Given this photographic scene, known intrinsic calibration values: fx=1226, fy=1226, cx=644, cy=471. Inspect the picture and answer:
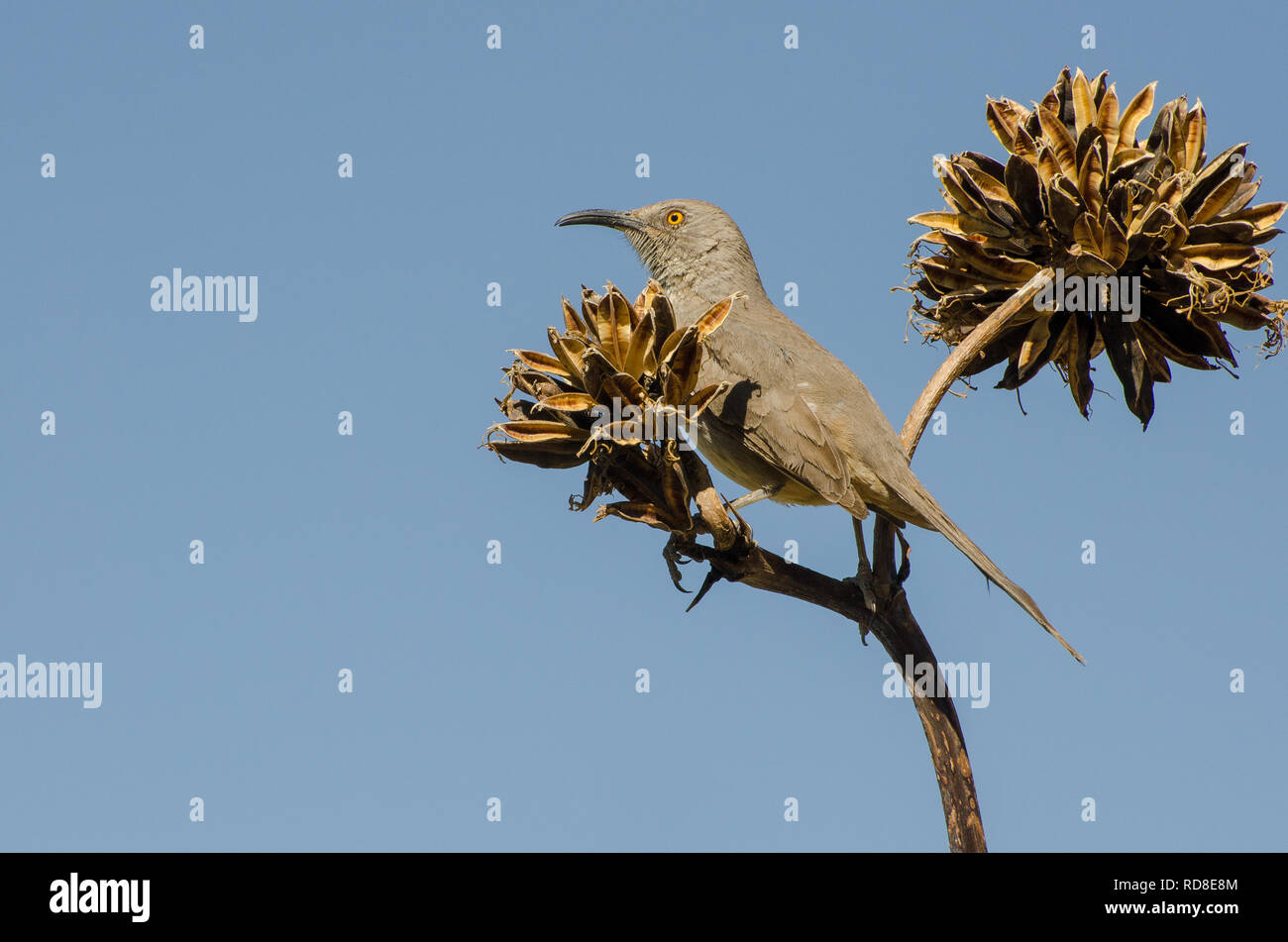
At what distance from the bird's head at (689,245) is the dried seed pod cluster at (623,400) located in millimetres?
2989

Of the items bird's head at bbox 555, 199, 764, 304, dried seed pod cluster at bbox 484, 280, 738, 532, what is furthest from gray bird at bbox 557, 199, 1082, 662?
dried seed pod cluster at bbox 484, 280, 738, 532

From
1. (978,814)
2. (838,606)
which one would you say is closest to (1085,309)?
(838,606)

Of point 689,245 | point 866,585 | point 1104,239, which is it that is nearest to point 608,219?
point 689,245

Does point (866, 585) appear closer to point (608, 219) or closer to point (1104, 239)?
point (1104, 239)

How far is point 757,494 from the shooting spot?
529 cm

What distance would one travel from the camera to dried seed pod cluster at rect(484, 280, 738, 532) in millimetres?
3697

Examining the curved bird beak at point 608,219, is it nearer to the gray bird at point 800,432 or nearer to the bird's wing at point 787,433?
the gray bird at point 800,432

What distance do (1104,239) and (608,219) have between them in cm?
337

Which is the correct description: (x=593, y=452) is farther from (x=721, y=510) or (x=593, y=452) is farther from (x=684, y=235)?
(x=684, y=235)

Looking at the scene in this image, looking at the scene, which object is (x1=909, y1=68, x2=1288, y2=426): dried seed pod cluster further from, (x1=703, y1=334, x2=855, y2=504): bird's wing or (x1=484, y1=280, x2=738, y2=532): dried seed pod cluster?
(x1=484, y1=280, x2=738, y2=532): dried seed pod cluster

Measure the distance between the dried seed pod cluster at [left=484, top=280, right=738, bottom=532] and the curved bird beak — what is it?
131 inches

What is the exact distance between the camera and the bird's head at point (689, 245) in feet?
22.4

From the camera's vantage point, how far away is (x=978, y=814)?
360 cm

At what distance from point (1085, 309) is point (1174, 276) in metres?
0.33
